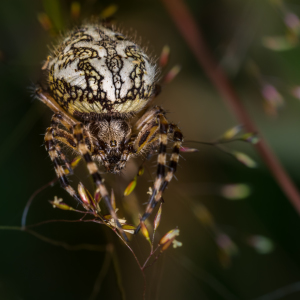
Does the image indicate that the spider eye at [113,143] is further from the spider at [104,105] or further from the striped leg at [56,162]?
the striped leg at [56,162]

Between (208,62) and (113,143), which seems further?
(208,62)

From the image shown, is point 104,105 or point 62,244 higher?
point 104,105

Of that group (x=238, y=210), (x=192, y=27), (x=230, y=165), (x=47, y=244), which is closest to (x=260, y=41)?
(x=192, y=27)

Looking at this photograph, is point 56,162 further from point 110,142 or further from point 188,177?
point 188,177

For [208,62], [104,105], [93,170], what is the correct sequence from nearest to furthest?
1. [93,170]
2. [104,105]
3. [208,62]

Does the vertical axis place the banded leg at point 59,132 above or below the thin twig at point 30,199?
above

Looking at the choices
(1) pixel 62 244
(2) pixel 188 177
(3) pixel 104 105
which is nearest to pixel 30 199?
(1) pixel 62 244

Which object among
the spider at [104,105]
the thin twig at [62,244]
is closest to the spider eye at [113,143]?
the spider at [104,105]
